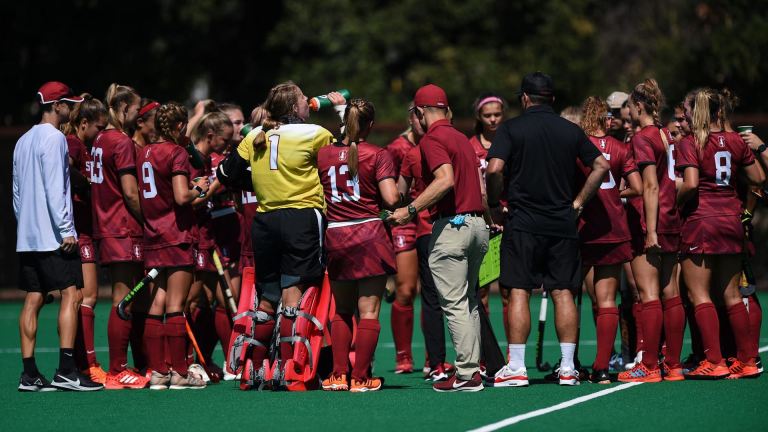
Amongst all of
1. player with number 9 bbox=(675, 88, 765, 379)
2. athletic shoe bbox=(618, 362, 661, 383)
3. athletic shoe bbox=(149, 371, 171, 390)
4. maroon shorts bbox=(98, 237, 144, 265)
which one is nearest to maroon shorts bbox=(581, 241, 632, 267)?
player with number 9 bbox=(675, 88, 765, 379)

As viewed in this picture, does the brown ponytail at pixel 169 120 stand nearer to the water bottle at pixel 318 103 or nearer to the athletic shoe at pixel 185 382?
the water bottle at pixel 318 103

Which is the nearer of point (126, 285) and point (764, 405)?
point (764, 405)

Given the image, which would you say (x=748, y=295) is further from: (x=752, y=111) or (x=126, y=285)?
(x=752, y=111)

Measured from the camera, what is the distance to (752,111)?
2200cm

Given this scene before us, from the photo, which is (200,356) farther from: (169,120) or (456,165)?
(456,165)

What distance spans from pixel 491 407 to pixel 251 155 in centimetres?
273

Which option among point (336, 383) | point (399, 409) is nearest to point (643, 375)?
point (399, 409)

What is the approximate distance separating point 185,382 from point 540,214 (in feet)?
10.1

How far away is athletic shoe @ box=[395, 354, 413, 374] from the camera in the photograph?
39.0 feet

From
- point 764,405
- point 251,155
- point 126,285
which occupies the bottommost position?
point 764,405

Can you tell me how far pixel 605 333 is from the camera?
1026 cm

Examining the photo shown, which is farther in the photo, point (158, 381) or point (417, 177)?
point (417, 177)

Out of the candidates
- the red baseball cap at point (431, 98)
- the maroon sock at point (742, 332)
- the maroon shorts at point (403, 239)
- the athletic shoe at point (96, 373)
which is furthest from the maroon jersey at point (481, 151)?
the athletic shoe at point (96, 373)

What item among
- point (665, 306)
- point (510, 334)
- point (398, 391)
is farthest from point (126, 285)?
point (665, 306)
